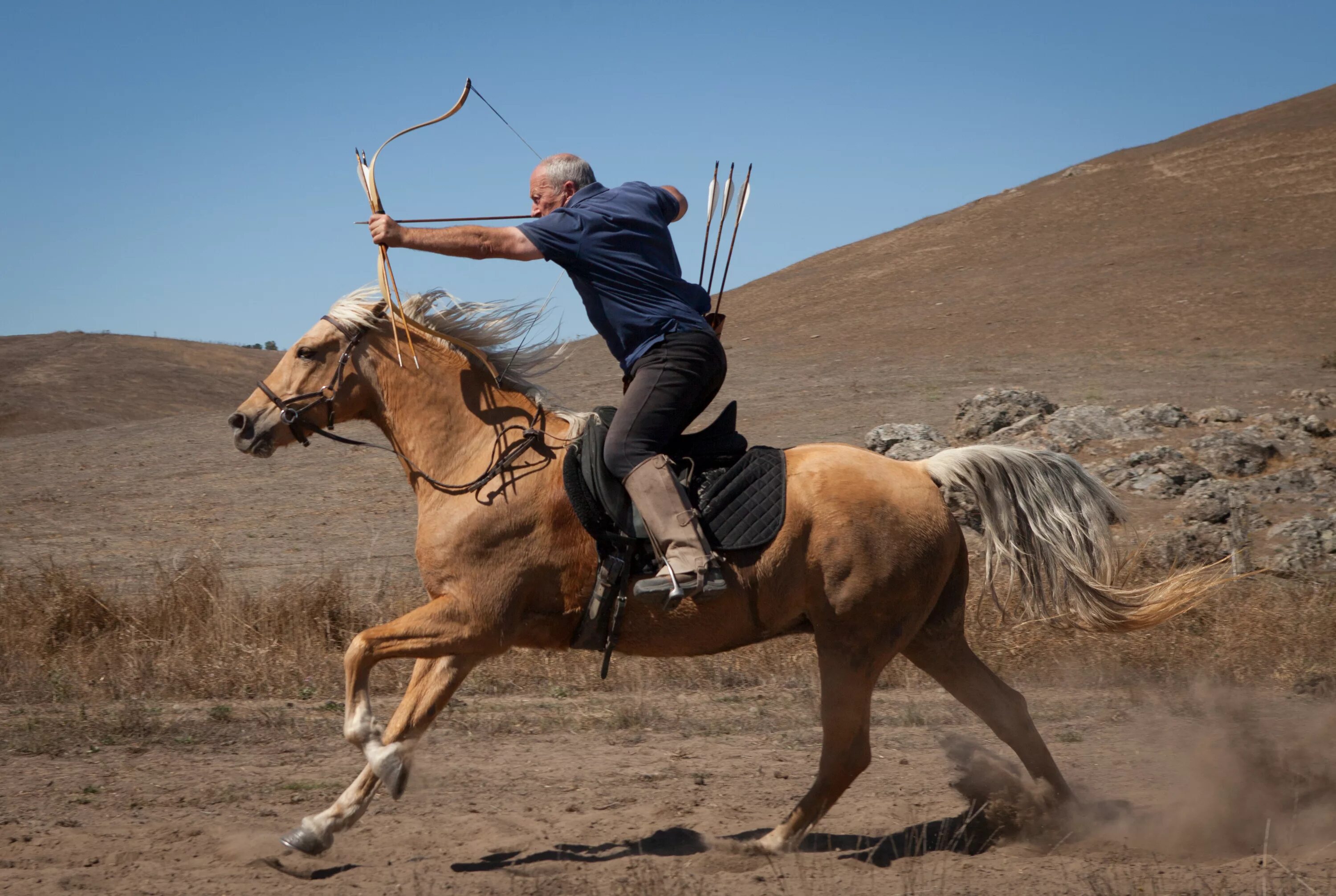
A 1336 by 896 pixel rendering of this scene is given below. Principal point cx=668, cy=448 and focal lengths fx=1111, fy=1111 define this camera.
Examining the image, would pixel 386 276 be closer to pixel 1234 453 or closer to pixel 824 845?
pixel 824 845

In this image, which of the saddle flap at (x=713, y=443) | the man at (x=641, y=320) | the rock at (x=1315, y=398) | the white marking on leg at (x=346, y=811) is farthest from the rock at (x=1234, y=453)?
the white marking on leg at (x=346, y=811)

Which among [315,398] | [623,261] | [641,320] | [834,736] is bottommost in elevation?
[834,736]

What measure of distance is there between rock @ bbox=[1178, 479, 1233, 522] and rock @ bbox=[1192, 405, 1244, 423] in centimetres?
251

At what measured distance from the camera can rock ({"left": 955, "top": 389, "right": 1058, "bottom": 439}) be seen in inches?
638

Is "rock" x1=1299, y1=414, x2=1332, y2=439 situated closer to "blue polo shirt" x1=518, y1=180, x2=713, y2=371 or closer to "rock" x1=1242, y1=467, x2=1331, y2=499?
"rock" x1=1242, y1=467, x2=1331, y2=499

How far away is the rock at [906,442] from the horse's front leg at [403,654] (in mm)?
9784

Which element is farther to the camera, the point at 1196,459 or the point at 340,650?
the point at 1196,459

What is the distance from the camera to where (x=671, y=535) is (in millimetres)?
4645

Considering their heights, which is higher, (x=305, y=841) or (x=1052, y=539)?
(x=1052, y=539)

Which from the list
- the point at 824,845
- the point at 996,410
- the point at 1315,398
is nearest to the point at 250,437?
the point at 824,845

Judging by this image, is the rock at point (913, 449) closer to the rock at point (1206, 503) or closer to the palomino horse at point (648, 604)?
the rock at point (1206, 503)

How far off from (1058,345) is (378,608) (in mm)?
20998

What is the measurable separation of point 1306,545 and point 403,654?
9607 millimetres

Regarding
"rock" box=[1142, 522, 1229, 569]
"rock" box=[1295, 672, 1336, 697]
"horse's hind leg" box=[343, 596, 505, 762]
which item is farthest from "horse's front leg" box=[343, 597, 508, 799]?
"rock" box=[1142, 522, 1229, 569]
